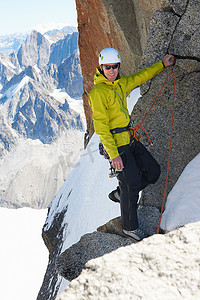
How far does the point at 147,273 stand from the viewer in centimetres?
243

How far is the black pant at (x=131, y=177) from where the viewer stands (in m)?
4.29

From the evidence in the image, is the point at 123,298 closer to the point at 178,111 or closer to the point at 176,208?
the point at 176,208

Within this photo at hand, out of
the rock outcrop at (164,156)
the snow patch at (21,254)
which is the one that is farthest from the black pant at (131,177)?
the snow patch at (21,254)

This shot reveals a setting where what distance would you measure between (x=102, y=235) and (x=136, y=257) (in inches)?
105

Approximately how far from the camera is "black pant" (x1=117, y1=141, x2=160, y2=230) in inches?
169

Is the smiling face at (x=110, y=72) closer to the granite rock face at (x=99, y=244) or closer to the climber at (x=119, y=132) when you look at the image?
the climber at (x=119, y=132)

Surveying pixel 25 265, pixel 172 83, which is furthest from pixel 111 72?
pixel 25 265

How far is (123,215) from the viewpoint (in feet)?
14.6

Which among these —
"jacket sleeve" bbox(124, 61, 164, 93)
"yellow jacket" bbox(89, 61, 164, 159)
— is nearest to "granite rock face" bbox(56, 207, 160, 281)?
"yellow jacket" bbox(89, 61, 164, 159)

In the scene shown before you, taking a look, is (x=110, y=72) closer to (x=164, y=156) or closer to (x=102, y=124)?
(x=102, y=124)

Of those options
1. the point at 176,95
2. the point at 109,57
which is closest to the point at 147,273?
the point at 109,57

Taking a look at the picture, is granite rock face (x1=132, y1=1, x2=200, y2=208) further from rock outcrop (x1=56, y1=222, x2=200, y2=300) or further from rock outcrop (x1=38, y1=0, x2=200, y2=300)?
rock outcrop (x1=56, y1=222, x2=200, y2=300)

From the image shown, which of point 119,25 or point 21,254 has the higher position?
point 119,25

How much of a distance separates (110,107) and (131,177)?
4.09 ft
